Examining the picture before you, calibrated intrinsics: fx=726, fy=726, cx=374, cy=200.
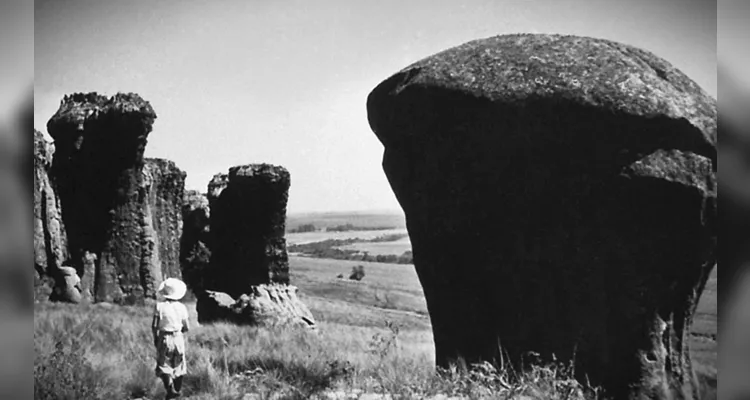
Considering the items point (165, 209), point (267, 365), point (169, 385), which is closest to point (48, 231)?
point (165, 209)

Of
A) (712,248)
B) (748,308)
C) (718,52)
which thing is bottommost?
(748,308)

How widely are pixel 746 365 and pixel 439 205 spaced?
287 cm

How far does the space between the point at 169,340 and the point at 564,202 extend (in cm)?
356

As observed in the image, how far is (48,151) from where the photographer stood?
57.5 ft

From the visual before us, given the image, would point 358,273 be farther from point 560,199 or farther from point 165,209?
point 560,199

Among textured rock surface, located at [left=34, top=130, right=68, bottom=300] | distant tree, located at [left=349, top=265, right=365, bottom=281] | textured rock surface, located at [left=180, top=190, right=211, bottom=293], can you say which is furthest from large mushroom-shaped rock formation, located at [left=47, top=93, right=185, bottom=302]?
distant tree, located at [left=349, top=265, right=365, bottom=281]

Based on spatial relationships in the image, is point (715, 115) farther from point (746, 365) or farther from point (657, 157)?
point (746, 365)

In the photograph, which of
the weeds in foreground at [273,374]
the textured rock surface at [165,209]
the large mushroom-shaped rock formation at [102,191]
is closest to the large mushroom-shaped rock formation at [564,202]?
the weeds in foreground at [273,374]

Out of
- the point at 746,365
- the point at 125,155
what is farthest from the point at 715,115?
the point at 125,155

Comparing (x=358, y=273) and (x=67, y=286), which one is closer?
(x=67, y=286)

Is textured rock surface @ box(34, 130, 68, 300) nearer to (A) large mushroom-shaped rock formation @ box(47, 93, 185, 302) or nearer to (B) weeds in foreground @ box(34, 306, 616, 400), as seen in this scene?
→ (A) large mushroom-shaped rock formation @ box(47, 93, 185, 302)

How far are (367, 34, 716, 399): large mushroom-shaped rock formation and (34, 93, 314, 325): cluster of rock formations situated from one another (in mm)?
6422

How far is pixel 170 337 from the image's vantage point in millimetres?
6160

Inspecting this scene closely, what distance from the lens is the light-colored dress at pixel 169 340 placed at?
20.1 feet
